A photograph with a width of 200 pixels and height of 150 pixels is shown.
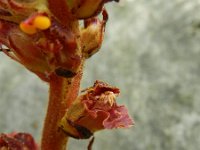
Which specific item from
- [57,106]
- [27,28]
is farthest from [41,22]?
[57,106]

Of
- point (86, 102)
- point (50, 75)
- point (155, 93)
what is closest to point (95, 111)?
point (86, 102)

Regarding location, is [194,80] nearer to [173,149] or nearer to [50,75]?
[173,149]

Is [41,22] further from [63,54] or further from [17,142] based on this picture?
[17,142]

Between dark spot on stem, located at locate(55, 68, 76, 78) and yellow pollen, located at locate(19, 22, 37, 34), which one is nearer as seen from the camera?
yellow pollen, located at locate(19, 22, 37, 34)

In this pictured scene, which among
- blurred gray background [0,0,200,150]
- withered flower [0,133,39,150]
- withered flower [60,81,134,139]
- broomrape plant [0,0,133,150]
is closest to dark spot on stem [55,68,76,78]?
broomrape plant [0,0,133,150]

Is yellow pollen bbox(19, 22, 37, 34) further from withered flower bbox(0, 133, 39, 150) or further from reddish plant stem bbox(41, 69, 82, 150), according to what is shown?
withered flower bbox(0, 133, 39, 150)

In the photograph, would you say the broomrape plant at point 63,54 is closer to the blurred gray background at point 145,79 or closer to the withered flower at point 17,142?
the withered flower at point 17,142
